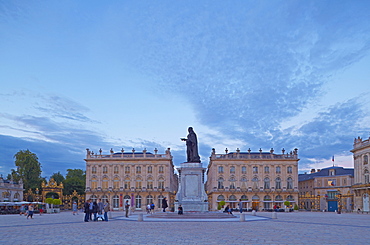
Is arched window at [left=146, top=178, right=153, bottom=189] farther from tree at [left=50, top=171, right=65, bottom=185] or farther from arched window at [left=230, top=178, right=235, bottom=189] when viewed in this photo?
tree at [left=50, top=171, right=65, bottom=185]

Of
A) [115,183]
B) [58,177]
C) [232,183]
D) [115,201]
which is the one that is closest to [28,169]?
[115,183]

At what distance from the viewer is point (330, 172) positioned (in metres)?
90.1

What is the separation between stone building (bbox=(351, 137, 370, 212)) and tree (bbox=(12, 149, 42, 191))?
2457 inches

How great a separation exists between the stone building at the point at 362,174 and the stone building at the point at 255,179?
18.2 metres

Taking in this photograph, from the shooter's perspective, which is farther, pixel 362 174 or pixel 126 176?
pixel 126 176

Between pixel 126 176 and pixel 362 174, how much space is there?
149 ft

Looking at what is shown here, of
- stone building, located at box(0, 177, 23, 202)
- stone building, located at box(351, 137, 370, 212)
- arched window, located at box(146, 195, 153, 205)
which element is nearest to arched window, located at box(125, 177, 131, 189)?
arched window, located at box(146, 195, 153, 205)

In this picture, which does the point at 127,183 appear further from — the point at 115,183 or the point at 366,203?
the point at 366,203

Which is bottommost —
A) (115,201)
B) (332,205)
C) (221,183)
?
(332,205)

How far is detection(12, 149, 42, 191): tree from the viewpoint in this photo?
86.0m

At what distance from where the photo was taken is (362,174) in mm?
66500

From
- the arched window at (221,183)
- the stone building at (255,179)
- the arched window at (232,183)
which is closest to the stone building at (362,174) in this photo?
the stone building at (255,179)

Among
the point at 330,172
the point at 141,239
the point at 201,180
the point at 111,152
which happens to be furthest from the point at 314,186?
the point at 141,239

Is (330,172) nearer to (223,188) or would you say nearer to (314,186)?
(314,186)
